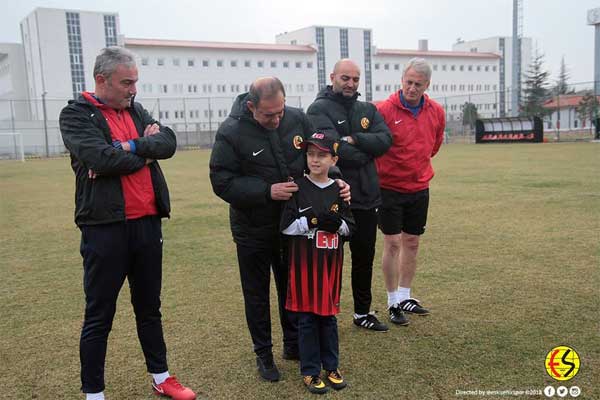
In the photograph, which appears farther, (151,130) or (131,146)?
(151,130)

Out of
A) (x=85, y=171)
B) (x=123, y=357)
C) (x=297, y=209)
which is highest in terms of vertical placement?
(x=85, y=171)

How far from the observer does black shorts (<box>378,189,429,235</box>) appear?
4.48 m

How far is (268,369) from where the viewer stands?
354 centimetres

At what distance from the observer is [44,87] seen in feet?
223

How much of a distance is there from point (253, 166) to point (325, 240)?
677 millimetres

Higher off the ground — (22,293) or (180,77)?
(180,77)

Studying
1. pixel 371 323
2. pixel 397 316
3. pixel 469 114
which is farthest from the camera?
pixel 469 114

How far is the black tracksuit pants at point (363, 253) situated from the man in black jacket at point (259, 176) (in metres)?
0.75

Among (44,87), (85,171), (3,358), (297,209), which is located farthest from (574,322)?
(44,87)

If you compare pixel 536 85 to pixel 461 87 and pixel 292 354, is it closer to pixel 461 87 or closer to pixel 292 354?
pixel 461 87

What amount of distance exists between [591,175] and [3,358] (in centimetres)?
1353

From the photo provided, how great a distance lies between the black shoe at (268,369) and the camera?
349cm

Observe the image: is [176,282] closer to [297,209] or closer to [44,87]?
[297,209]

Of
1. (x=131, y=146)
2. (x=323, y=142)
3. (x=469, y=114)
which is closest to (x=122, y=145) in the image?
(x=131, y=146)
